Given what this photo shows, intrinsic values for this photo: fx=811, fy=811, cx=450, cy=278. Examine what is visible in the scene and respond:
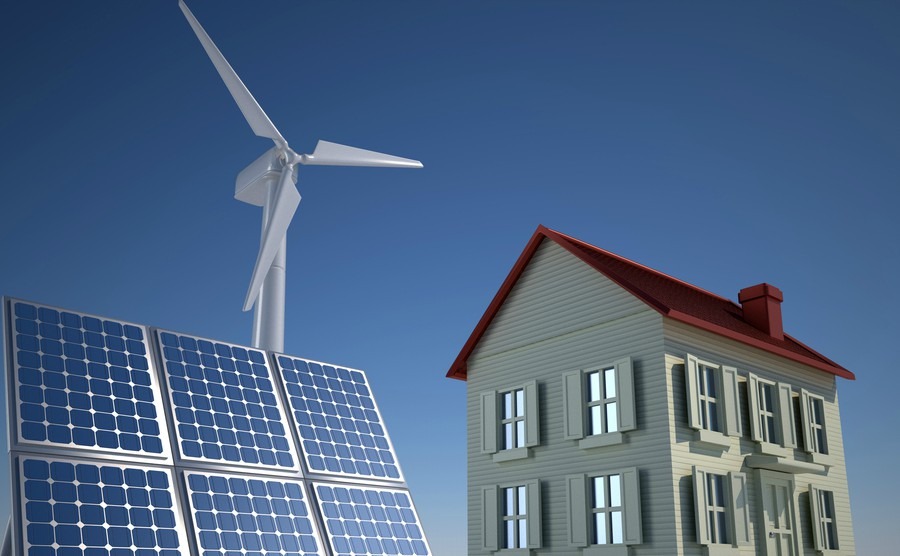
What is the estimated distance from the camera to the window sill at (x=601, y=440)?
22406 millimetres

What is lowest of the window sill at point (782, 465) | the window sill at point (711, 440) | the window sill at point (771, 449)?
the window sill at point (782, 465)

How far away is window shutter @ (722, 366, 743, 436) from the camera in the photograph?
22.8 m

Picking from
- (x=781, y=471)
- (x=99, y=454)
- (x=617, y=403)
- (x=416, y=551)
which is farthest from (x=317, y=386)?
(x=781, y=471)

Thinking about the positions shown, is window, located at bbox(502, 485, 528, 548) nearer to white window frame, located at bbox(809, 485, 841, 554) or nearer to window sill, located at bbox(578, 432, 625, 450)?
window sill, located at bbox(578, 432, 625, 450)

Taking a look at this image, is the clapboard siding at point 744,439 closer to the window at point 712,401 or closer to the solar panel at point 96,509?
the window at point 712,401

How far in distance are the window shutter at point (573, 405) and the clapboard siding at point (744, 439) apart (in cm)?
290

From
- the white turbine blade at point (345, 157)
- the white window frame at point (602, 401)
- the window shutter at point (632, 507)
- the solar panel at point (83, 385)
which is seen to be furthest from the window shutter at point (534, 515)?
the solar panel at point (83, 385)

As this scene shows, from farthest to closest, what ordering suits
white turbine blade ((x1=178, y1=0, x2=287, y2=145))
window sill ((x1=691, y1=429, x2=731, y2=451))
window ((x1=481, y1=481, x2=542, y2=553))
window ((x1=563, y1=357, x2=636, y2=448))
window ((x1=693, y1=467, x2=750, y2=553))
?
window ((x1=481, y1=481, x2=542, y2=553)) → window ((x1=563, y1=357, x2=636, y2=448)) → window sill ((x1=691, y1=429, x2=731, y2=451)) → window ((x1=693, y1=467, x2=750, y2=553)) → white turbine blade ((x1=178, y1=0, x2=287, y2=145))

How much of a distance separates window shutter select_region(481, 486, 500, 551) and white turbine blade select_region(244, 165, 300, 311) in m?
12.2

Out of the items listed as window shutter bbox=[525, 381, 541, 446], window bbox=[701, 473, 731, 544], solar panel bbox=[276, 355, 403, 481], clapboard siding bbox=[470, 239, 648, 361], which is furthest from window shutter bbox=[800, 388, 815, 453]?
solar panel bbox=[276, 355, 403, 481]

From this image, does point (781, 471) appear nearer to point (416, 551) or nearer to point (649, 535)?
point (649, 535)

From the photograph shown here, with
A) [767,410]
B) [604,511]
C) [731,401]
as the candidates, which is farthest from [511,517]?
[767,410]

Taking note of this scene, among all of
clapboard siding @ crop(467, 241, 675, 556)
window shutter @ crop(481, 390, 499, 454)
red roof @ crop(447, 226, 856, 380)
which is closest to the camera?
clapboard siding @ crop(467, 241, 675, 556)

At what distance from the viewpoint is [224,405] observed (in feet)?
34.0
